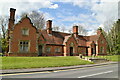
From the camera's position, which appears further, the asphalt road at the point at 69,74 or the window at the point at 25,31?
the window at the point at 25,31

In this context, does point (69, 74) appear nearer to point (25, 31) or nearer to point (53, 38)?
point (25, 31)

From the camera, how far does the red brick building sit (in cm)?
2806

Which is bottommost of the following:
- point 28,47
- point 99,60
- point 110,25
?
point 99,60

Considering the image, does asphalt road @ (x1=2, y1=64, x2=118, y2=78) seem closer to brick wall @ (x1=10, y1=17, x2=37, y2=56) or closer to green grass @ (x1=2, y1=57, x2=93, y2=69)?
green grass @ (x1=2, y1=57, x2=93, y2=69)

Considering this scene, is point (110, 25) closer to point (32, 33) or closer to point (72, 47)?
point (72, 47)

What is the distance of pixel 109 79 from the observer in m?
9.29

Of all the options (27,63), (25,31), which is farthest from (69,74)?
(25,31)

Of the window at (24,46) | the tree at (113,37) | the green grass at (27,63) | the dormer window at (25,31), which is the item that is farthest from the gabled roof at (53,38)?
the tree at (113,37)

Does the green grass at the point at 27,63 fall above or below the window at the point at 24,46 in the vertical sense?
below

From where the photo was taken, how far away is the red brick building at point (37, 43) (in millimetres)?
28062

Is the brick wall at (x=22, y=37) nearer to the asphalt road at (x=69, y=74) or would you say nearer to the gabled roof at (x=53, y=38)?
the gabled roof at (x=53, y=38)

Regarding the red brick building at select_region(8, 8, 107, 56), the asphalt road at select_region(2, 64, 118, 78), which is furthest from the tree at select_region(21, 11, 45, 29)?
the asphalt road at select_region(2, 64, 118, 78)

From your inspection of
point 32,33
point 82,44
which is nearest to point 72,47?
point 82,44

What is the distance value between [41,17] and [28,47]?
2336cm
